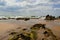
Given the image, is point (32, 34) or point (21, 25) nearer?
point (32, 34)

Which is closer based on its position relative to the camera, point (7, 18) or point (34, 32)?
point (34, 32)

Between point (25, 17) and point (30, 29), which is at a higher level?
point (25, 17)

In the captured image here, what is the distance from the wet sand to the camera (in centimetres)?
135

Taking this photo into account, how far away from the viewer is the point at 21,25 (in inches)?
56.9

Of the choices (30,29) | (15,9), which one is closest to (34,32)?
(30,29)

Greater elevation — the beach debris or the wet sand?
the wet sand

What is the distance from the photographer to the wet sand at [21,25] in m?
1.35

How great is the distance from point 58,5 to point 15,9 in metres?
0.53

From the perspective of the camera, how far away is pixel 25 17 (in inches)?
57.6

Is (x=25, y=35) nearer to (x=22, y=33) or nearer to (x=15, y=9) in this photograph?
(x=22, y=33)

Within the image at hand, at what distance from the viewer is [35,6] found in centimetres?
146

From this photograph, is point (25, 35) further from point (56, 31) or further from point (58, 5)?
point (58, 5)

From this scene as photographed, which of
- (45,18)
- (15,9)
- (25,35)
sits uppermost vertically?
(15,9)

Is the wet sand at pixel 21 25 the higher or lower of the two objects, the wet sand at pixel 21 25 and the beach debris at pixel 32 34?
the higher
